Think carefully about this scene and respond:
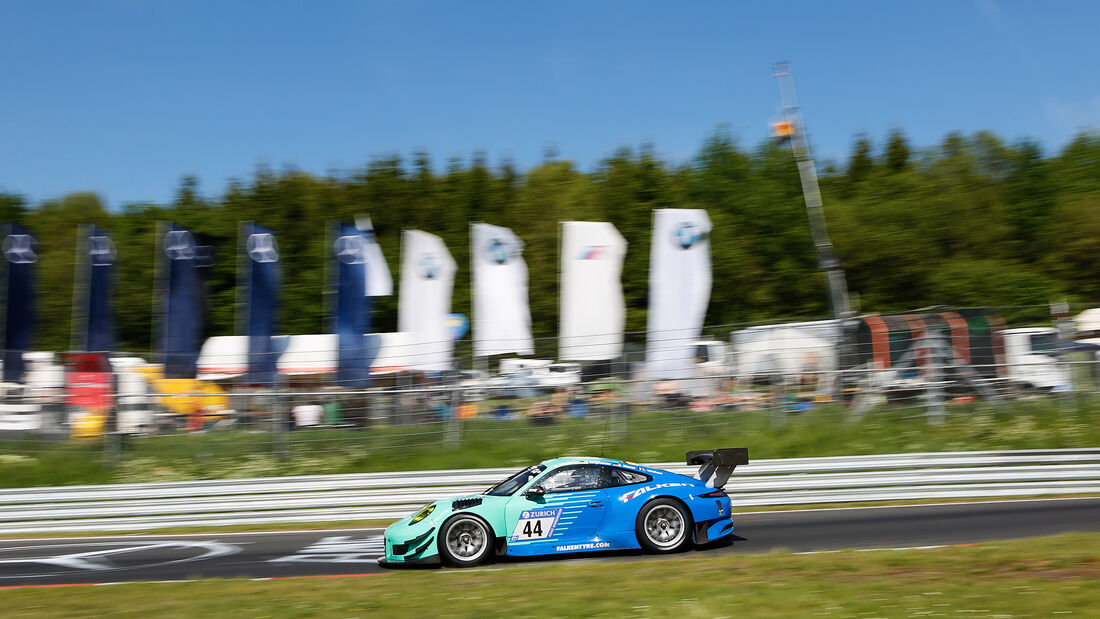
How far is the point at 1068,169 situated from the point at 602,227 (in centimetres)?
3192

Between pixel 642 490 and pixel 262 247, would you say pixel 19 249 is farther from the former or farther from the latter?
pixel 642 490

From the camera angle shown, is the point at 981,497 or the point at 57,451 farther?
the point at 57,451

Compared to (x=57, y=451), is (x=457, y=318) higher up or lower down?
higher up

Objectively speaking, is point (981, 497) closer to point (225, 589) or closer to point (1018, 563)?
point (1018, 563)

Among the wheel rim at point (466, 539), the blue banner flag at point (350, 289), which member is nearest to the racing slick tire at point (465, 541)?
the wheel rim at point (466, 539)

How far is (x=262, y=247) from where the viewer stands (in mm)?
25016

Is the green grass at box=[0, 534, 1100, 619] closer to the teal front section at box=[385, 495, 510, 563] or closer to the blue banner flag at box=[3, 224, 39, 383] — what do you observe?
the teal front section at box=[385, 495, 510, 563]

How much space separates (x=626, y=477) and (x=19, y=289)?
70.0 ft

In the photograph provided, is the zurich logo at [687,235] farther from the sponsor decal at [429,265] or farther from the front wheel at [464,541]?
the front wheel at [464,541]

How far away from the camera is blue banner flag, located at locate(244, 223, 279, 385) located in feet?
80.3

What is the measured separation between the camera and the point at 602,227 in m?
24.5

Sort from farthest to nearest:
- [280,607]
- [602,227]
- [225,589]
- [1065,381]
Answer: [602,227] < [1065,381] < [225,589] < [280,607]

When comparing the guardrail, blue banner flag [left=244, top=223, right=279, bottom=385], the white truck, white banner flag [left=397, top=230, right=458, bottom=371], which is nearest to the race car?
the guardrail

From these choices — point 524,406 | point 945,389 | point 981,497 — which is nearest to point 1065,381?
point 945,389
